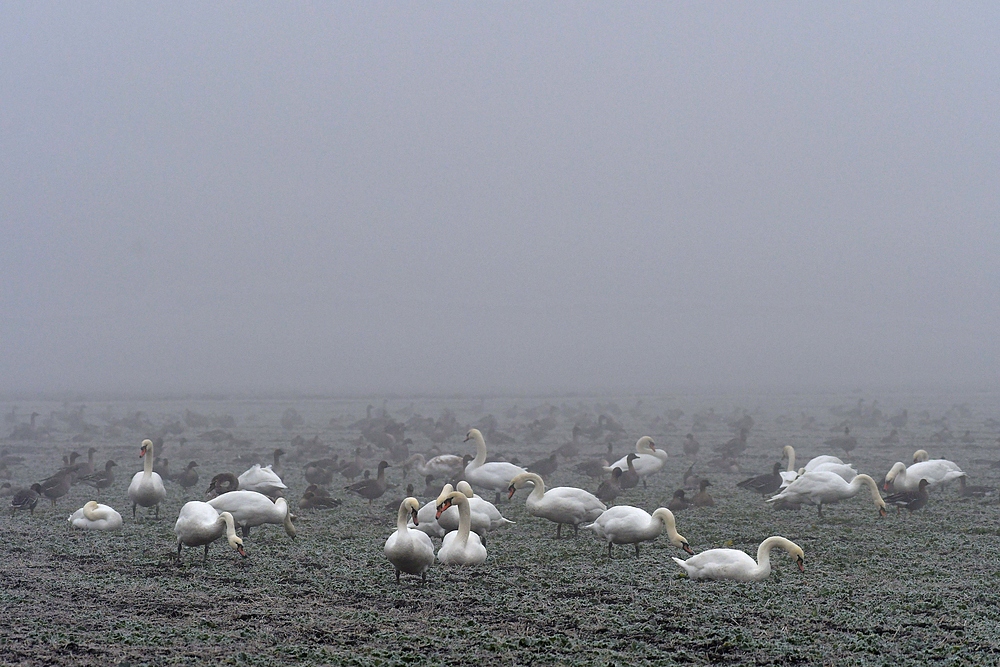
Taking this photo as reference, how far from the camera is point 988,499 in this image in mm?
16562

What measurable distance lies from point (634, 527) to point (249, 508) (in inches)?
205

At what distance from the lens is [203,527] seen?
11109 mm

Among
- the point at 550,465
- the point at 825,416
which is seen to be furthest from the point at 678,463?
the point at 825,416

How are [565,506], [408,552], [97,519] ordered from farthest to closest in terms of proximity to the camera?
[97,519], [565,506], [408,552]

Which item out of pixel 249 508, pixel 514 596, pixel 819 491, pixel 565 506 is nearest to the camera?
pixel 514 596

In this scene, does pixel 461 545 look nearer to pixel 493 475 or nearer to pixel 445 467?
pixel 493 475

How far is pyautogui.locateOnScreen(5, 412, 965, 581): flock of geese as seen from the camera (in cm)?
1033

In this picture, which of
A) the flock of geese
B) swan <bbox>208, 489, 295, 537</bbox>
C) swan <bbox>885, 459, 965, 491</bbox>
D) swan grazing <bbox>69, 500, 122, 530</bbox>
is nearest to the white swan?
the flock of geese

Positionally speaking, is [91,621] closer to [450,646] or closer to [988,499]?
[450,646]

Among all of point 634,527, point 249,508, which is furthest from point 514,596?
point 249,508

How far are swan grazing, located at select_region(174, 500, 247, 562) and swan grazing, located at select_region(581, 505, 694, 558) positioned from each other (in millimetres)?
4622

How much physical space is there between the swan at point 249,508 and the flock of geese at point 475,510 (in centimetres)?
1

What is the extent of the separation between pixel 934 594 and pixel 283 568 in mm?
7465

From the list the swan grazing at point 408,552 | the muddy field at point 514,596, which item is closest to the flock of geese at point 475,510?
the swan grazing at point 408,552
